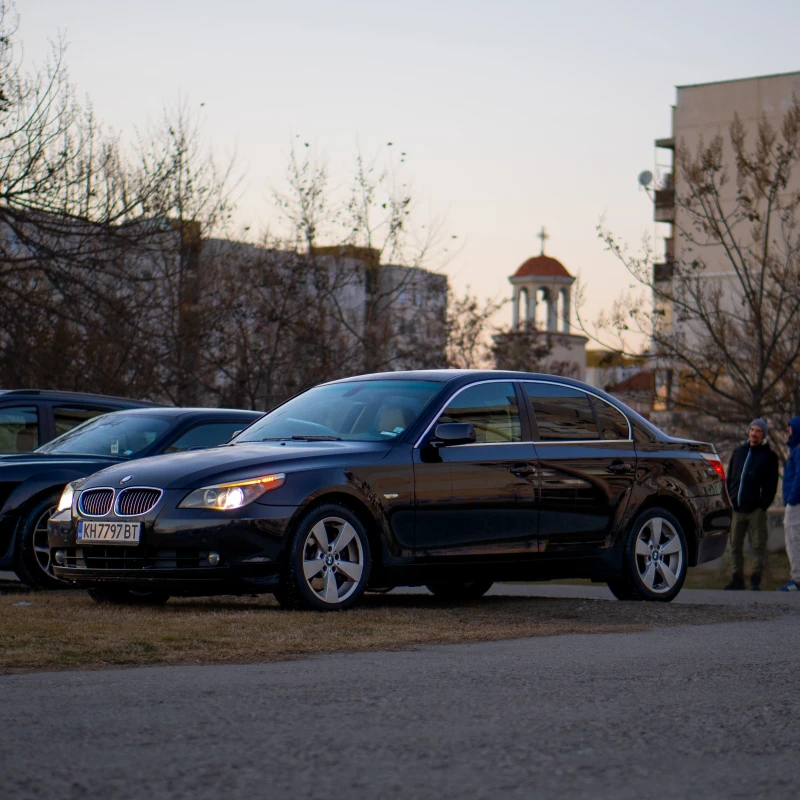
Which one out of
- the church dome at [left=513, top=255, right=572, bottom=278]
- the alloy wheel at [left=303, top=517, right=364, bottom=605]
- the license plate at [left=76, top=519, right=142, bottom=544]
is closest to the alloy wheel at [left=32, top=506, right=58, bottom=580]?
the license plate at [left=76, top=519, right=142, bottom=544]

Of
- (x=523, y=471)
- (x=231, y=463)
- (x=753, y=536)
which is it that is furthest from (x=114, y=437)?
(x=753, y=536)

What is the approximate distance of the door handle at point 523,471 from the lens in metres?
10.8

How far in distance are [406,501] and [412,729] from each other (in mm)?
5026

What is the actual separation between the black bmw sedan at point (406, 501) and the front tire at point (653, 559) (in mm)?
14

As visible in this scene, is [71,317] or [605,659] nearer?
[605,659]

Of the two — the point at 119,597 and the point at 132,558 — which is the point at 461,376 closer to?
the point at 132,558

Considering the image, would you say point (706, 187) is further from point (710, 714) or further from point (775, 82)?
point (775, 82)

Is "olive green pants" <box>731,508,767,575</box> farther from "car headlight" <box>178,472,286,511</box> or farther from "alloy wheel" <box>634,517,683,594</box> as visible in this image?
"car headlight" <box>178,472,286,511</box>

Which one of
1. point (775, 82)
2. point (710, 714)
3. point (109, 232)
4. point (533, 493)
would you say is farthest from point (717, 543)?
point (775, 82)

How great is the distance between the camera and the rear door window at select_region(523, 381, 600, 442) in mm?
11258

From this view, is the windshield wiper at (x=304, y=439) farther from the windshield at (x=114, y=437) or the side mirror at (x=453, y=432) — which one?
the windshield at (x=114, y=437)

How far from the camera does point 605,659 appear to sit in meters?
7.56

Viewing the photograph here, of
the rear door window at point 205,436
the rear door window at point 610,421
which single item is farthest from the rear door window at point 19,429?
the rear door window at point 610,421

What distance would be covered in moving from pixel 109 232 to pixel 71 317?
5.84ft
